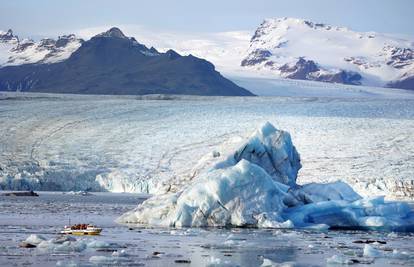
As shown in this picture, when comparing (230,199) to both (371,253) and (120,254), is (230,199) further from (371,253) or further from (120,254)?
(120,254)

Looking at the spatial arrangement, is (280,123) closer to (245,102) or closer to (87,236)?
(245,102)

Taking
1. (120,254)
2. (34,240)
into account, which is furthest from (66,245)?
(120,254)

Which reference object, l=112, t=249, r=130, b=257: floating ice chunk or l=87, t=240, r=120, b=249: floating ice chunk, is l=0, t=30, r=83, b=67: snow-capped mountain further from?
l=112, t=249, r=130, b=257: floating ice chunk

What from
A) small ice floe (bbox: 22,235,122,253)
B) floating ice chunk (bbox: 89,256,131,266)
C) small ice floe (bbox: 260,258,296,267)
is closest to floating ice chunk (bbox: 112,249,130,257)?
floating ice chunk (bbox: 89,256,131,266)

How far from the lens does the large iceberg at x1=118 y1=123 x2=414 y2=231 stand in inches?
1041

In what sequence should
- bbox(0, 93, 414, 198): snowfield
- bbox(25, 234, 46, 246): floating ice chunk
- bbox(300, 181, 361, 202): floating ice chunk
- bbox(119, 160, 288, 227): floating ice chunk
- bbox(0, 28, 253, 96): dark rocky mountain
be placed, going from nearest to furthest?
1. bbox(25, 234, 46, 246): floating ice chunk
2. bbox(119, 160, 288, 227): floating ice chunk
3. bbox(300, 181, 361, 202): floating ice chunk
4. bbox(0, 93, 414, 198): snowfield
5. bbox(0, 28, 253, 96): dark rocky mountain

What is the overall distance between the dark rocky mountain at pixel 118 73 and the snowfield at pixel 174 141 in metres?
74.5

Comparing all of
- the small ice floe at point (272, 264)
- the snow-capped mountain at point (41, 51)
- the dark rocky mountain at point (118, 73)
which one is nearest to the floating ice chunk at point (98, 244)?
the small ice floe at point (272, 264)

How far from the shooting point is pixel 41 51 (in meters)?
182

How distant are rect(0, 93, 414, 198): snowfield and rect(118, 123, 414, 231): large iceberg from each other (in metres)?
10.3

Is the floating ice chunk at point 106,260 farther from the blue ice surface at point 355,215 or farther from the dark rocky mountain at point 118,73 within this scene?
the dark rocky mountain at point 118,73

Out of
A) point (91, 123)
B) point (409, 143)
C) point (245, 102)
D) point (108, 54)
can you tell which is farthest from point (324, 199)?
point (108, 54)

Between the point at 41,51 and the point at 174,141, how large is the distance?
136 meters

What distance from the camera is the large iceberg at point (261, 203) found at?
2645cm
